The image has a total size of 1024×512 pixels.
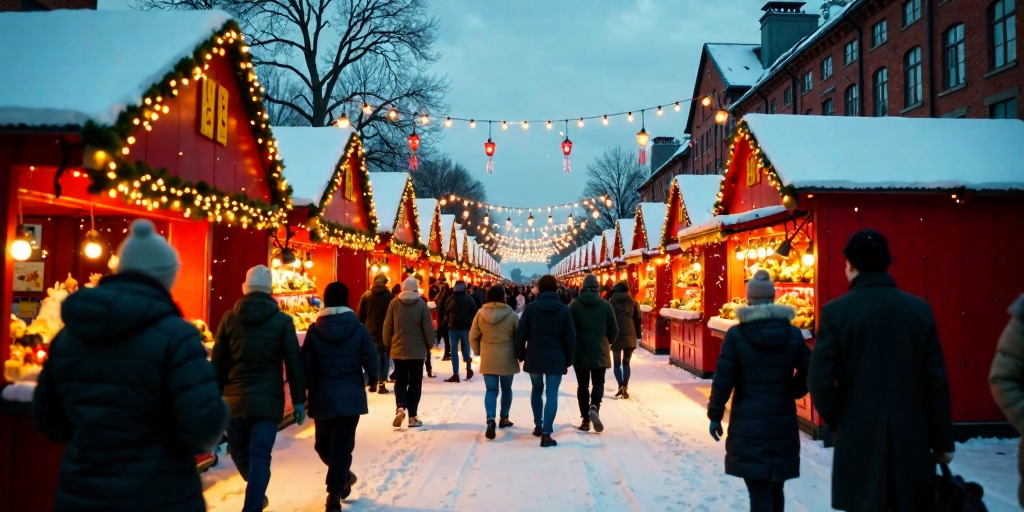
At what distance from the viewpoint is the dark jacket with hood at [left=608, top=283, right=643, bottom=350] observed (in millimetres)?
11266

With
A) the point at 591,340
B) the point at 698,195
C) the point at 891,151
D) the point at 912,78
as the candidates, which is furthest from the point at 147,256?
the point at 912,78

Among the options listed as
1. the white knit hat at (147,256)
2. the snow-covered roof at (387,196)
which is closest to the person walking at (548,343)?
the white knit hat at (147,256)

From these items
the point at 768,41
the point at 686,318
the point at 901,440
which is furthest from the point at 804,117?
the point at 768,41

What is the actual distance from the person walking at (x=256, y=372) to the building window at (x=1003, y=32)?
18.2 metres

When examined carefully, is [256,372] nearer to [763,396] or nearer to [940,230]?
[763,396]

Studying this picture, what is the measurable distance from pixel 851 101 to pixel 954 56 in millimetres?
7192

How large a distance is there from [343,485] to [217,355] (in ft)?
4.80

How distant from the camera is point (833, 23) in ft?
87.0

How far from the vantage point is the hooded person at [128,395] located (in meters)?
2.68

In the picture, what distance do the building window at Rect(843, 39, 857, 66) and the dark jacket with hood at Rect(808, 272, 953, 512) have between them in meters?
25.8

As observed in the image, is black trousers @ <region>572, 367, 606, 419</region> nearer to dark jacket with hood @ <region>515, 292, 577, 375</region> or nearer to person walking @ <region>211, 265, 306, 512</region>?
dark jacket with hood @ <region>515, 292, 577, 375</region>

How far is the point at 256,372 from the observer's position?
518cm

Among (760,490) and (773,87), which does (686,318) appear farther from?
(773,87)

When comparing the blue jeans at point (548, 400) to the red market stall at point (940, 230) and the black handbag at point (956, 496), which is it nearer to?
the red market stall at point (940, 230)
